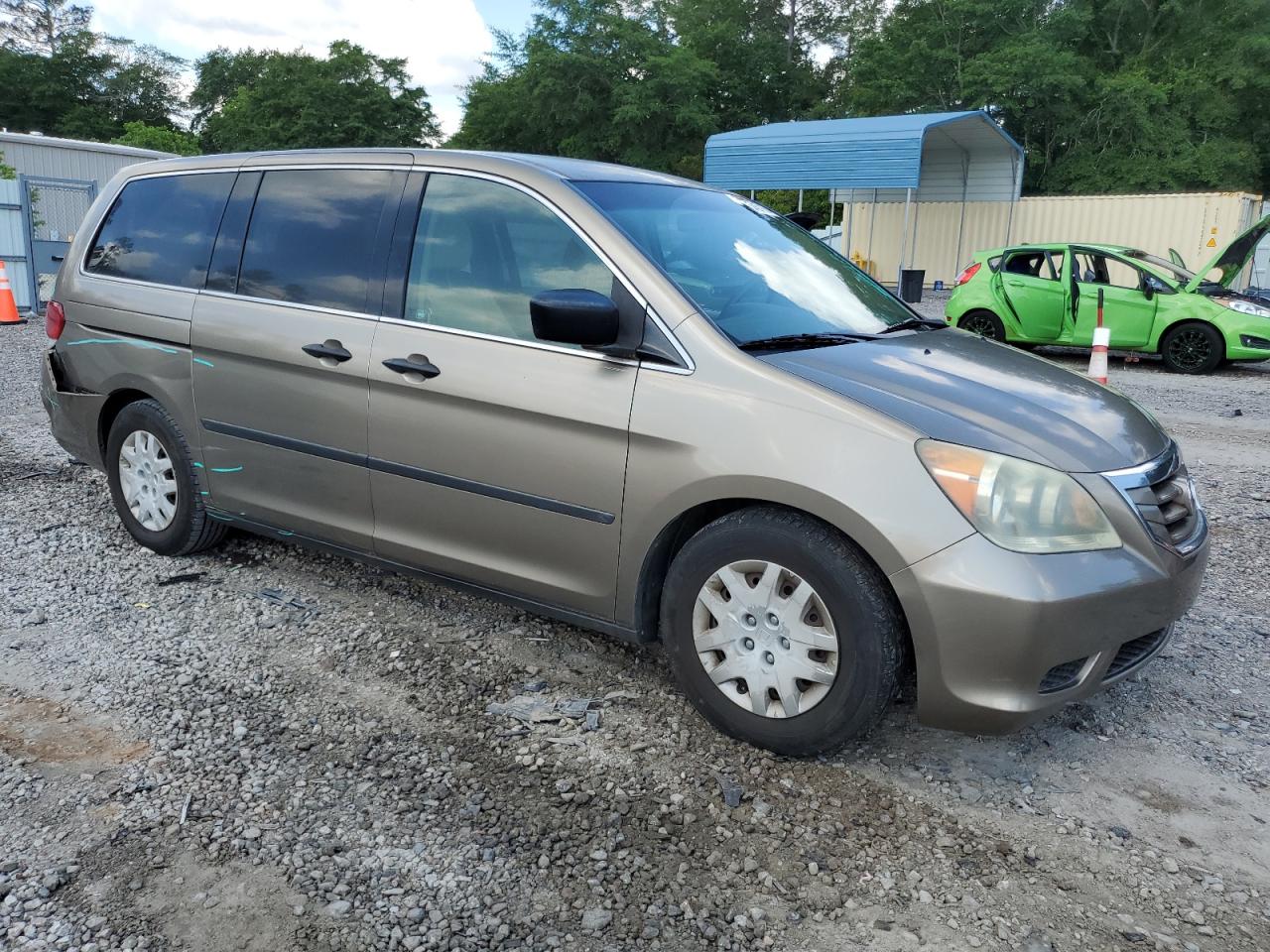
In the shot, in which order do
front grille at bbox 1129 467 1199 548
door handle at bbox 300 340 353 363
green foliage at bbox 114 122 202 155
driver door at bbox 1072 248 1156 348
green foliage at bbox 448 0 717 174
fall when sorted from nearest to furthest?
front grille at bbox 1129 467 1199 548
door handle at bbox 300 340 353 363
driver door at bbox 1072 248 1156 348
green foliage at bbox 448 0 717 174
green foliage at bbox 114 122 202 155

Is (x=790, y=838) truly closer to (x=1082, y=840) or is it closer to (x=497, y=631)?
(x=1082, y=840)

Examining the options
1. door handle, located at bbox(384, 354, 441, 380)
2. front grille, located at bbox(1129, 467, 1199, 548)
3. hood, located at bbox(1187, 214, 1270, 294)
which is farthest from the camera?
hood, located at bbox(1187, 214, 1270, 294)

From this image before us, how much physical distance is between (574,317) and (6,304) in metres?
14.5

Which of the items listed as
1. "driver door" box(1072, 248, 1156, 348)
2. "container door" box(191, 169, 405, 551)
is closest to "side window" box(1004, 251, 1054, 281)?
"driver door" box(1072, 248, 1156, 348)

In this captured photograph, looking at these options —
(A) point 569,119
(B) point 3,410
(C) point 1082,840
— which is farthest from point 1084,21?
(C) point 1082,840

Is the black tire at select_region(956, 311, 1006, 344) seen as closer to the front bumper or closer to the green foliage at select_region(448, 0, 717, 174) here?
the front bumper

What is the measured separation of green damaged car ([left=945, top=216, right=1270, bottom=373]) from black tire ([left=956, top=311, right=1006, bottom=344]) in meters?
0.01

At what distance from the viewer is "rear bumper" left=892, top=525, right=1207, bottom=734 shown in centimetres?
265

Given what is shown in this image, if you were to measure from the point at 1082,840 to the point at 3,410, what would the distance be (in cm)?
864

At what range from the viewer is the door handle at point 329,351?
3768 millimetres

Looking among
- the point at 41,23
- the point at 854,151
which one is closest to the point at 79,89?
the point at 41,23

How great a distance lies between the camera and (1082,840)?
2.75m

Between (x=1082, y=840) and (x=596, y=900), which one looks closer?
(x=596, y=900)

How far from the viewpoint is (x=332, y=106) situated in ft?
172
